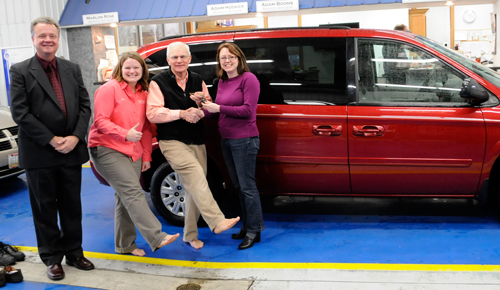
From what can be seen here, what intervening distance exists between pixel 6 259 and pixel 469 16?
11101 mm

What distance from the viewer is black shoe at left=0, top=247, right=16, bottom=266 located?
3644 mm

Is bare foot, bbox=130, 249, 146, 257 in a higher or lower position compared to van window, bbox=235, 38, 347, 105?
lower

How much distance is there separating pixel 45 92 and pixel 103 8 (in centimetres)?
719

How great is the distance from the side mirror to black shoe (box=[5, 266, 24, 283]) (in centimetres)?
355

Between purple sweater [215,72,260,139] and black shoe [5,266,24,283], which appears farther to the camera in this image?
purple sweater [215,72,260,139]

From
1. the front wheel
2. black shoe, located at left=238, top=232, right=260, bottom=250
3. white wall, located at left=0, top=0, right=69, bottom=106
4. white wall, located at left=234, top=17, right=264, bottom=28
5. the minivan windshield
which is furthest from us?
white wall, located at left=234, top=17, right=264, bottom=28

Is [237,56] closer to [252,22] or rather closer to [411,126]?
[411,126]

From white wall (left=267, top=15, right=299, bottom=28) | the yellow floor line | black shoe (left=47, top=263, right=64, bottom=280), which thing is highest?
white wall (left=267, top=15, right=299, bottom=28)

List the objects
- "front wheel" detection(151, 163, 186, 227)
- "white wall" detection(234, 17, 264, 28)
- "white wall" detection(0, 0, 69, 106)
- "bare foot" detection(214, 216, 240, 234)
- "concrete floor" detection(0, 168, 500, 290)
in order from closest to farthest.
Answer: "concrete floor" detection(0, 168, 500, 290) → "bare foot" detection(214, 216, 240, 234) → "front wheel" detection(151, 163, 186, 227) → "white wall" detection(0, 0, 69, 106) → "white wall" detection(234, 17, 264, 28)

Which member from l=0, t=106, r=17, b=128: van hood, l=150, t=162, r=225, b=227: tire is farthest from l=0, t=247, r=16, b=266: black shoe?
l=0, t=106, r=17, b=128: van hood

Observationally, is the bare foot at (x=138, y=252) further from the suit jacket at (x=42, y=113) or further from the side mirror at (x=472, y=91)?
the side mirror at (x=472, y=91)

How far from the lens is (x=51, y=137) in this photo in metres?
3.21

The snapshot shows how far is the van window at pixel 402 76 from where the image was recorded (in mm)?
3895

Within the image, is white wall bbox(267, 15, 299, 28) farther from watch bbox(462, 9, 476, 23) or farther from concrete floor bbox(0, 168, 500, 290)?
concrete floor bbox(0, 168, 500, 290)
